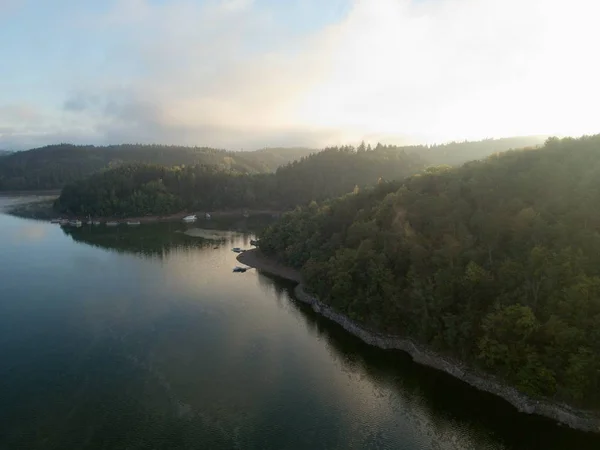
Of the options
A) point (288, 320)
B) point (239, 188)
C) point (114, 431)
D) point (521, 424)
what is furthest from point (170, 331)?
point (239, 188)

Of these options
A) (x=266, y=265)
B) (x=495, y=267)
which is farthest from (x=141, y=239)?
(x=495, y=267)

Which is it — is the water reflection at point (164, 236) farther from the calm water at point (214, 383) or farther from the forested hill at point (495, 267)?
the forested hill at point (495, 267)

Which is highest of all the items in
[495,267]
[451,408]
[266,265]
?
[495,267]

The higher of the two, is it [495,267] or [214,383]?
[495,267]

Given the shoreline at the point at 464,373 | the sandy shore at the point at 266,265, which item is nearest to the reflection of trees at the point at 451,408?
the shoreline at the point at 464,373

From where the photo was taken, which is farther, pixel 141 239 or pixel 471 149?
pixel 471 149

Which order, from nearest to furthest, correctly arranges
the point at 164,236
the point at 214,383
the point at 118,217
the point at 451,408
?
the point at 451,408
the point at 214,383
the point at 164,236
the point at 118,217

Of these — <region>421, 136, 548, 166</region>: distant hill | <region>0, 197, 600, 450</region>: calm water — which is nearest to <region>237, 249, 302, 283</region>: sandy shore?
<region>0, 197, 600, 450</region>: calm water

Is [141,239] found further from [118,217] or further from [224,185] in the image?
[224,185]
